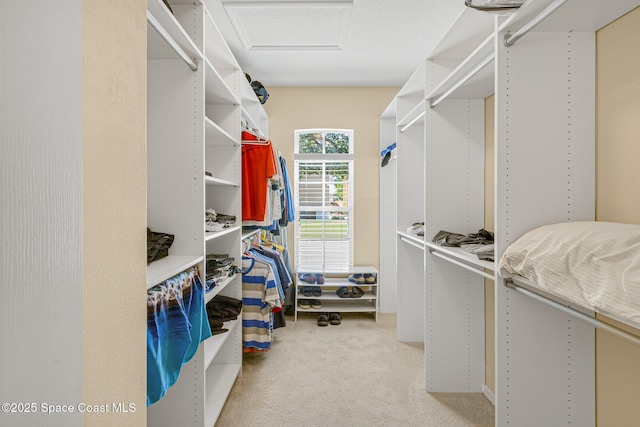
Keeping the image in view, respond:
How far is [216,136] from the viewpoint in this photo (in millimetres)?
2139

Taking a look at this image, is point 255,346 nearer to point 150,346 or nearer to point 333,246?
point 150,346

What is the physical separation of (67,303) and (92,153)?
0.88 ft

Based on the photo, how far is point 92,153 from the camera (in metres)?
0.61

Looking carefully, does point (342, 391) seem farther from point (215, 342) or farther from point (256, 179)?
point (256, 179)

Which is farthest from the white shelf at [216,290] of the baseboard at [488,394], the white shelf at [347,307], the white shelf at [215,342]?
the baseboard at [488,394]

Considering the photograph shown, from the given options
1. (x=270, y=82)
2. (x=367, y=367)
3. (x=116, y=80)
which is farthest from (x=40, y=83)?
(x=270, y=82)

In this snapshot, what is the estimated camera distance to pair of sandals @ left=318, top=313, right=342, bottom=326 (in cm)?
351

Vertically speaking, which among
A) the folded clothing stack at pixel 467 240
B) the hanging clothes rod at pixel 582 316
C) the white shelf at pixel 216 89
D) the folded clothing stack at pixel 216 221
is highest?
the white shelf at pixel 216 89

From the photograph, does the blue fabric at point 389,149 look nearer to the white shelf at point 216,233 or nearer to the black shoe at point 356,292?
the black shoe at point 356,292

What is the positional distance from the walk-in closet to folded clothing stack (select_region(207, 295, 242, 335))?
18 mm

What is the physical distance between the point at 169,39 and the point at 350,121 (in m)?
2.93

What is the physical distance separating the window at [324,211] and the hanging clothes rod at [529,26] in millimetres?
2792

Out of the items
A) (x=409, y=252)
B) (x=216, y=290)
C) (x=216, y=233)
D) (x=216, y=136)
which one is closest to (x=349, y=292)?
(x=409, y=252)

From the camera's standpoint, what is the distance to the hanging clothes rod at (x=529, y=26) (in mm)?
1076
